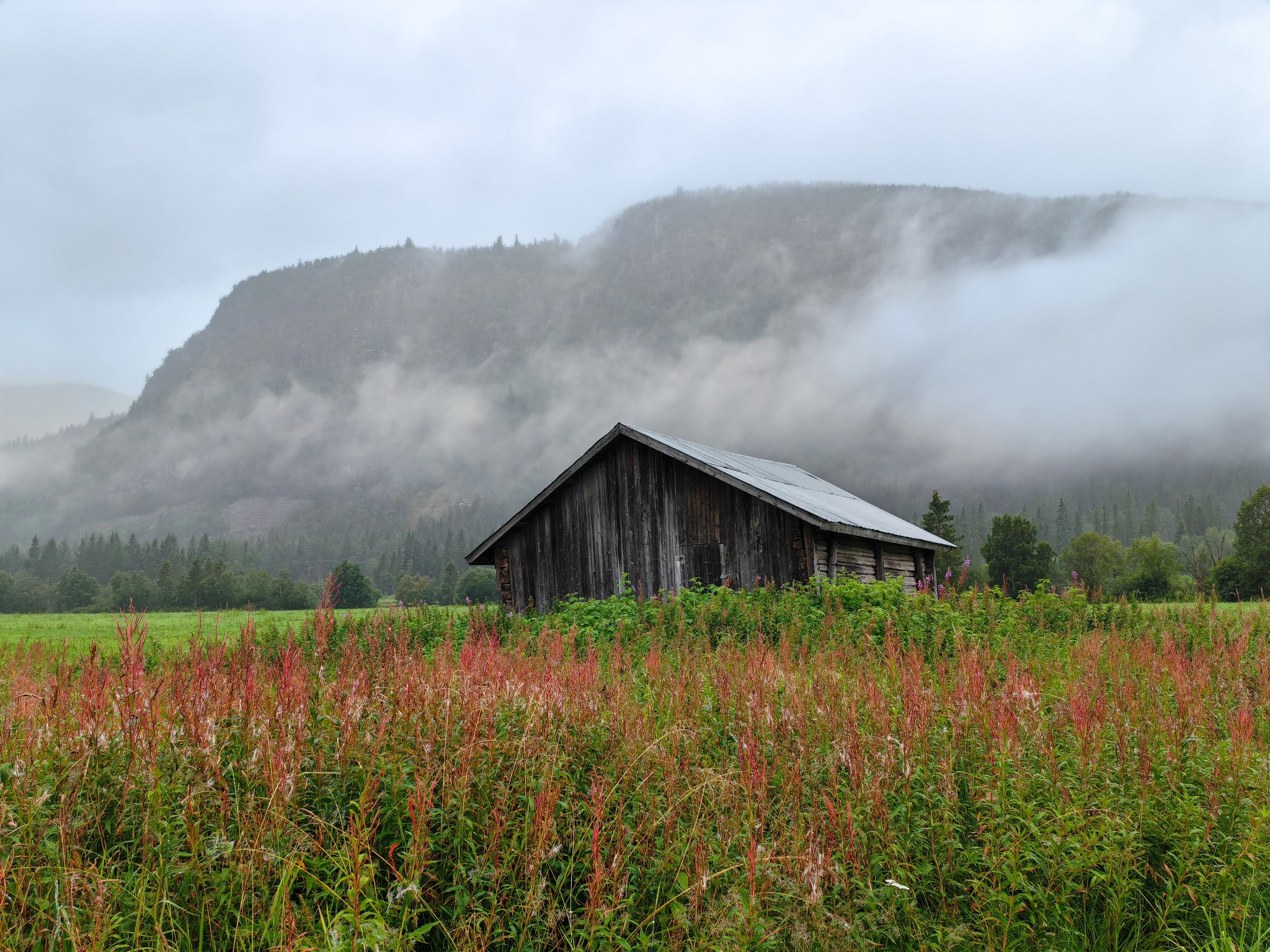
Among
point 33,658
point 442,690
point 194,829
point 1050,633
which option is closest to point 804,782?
point 442,690

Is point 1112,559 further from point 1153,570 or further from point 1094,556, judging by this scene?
point 1153,570

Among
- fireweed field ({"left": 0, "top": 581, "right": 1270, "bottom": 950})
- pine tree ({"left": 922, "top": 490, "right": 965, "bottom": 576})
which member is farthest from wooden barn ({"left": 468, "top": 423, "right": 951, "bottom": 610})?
pine tree ({"left": 922, "top": 490, "right": 965, "bottom": 576})

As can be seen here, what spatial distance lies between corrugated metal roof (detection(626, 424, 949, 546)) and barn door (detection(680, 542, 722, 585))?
200 centimetres

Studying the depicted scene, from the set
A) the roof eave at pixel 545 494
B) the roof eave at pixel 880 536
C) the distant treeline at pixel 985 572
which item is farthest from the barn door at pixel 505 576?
the roof eave at pixel 880 536

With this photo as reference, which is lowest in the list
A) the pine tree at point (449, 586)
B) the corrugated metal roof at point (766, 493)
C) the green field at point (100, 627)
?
the pine tree at point (449, 586)

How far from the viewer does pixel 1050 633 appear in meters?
12.8

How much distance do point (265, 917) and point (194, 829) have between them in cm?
48

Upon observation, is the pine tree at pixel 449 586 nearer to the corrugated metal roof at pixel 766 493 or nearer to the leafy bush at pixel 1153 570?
the leafy bush at pixel 1153 570

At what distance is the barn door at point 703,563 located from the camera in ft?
60.8

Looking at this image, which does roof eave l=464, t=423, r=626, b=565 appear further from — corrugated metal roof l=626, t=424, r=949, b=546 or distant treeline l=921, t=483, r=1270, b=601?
distant treeline l=921, t=483, r=1270, b=601

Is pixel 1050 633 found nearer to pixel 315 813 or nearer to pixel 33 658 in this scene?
pixel 315 813

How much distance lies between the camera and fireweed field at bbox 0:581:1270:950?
10.2 feet

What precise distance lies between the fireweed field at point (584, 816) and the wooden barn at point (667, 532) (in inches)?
457

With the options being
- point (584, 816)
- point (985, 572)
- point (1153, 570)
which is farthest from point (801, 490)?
point (985, 572)
